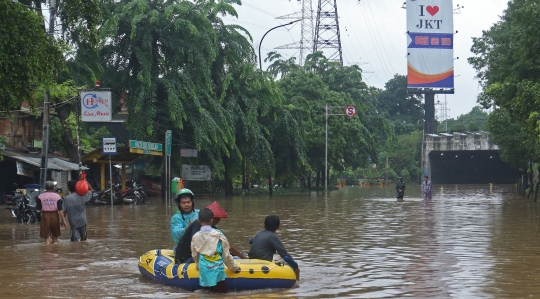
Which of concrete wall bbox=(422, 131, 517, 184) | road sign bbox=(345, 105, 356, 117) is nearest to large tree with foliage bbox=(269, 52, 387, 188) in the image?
road sign bbox=(345, 105, 356, 117)

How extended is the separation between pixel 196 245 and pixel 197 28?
34859mm

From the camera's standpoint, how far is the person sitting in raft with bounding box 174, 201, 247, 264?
11173 mm

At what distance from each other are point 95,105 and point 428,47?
64.5 meters

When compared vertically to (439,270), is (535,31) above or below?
above

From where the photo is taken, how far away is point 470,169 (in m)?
104

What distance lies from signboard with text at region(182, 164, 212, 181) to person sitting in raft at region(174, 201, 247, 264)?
118 feet

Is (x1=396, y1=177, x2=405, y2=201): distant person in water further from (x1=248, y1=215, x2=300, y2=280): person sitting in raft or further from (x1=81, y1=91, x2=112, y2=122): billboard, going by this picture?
(x1=248, y1=215, x2=300, y2=280): person sitting in raft

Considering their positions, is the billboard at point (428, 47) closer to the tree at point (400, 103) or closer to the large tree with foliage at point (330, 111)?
the large tree with foliage at point (330, 111)

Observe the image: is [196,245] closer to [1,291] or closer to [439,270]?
[1,291]

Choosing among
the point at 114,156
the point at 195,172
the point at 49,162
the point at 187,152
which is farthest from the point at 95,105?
the point at 195,172

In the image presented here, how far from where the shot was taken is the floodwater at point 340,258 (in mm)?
11391

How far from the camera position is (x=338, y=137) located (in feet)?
227

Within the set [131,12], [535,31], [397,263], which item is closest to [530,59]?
[535,31]

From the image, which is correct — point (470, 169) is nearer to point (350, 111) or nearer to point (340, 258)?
point (350, 111)
